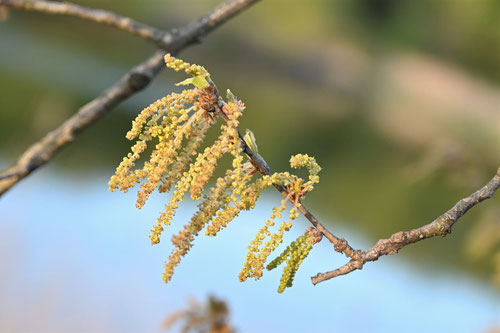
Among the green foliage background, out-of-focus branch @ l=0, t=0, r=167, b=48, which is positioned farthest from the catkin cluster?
the green foliage background

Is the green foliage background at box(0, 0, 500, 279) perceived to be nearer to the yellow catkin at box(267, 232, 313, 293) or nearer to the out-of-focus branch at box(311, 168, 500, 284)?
the out-of-focus branch at box(311, 168, 500, 284)

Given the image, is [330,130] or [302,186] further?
[330,130]

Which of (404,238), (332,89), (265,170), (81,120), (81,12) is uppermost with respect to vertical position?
(332,89)

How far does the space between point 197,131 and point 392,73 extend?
1406cm

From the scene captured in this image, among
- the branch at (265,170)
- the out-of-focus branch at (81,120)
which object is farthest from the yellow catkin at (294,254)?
the out-of-focus branch at (81,120)

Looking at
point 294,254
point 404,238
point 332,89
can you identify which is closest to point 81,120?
point 294,254

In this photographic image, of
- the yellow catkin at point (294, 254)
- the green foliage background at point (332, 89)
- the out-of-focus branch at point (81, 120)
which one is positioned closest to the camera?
the out-of-focus branch at point (81, 120)

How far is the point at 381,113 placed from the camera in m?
12.1

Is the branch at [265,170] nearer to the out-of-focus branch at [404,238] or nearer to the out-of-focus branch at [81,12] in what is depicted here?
the out-of-focus branch at [404,238]

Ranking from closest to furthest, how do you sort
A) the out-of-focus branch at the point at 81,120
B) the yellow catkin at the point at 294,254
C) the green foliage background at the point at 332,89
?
the out-of-focus branch at the point at 81,120 < the yellow catkin at the point at 294,254 < the green foliage background at the point at 332,89

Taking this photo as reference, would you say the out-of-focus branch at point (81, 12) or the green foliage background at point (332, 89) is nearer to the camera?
the out-of-focus branch at point (81, 12)

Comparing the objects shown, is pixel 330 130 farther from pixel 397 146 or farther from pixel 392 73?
pixel 392 73

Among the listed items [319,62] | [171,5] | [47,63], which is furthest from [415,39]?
[47,63]

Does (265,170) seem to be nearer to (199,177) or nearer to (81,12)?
(199,177)
